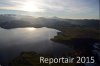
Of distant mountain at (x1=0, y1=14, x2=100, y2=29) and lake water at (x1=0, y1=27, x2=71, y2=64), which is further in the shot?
distant mountain at (x1=0, y1=14, x2=100, y2=29)

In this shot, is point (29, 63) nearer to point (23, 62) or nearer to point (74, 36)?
point (23, 62)

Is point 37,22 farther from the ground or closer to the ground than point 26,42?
farther from the ground

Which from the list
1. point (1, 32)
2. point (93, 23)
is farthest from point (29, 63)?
point (93, 23)

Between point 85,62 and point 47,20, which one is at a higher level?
point 47,20

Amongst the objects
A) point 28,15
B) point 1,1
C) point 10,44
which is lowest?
point 10,44

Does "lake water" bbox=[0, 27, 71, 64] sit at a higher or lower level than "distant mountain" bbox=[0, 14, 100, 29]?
lower

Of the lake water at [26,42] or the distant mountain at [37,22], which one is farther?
the distant mountain at [37,22]

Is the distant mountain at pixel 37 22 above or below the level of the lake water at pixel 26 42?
above
